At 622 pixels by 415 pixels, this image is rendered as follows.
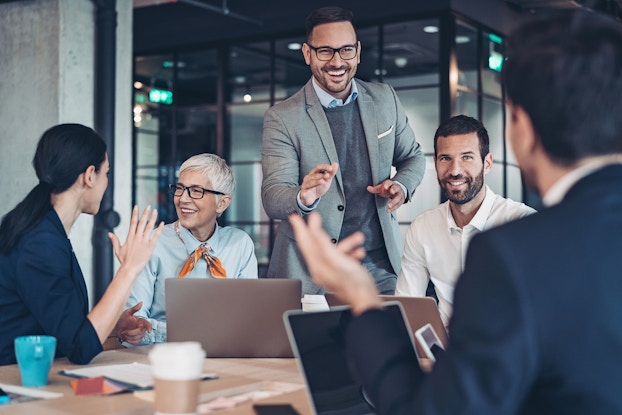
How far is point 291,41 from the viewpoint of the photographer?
7941mm

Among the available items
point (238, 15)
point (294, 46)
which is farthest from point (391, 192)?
point (294, 46)

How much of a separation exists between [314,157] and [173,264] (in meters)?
0.65

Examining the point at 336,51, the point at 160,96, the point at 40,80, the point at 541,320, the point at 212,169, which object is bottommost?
the point at 541,320

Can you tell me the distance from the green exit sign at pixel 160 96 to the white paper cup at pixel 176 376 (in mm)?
8165

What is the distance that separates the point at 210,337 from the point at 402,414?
1.18m

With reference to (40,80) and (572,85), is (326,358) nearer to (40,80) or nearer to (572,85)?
(572,85)

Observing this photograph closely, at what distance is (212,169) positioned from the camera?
10.2 ft

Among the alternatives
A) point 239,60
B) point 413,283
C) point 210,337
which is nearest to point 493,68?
point 239,60

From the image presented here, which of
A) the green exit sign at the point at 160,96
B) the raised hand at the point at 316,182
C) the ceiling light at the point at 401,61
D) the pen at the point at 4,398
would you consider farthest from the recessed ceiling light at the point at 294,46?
the pen at the point at 4,398

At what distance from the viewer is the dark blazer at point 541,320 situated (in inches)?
34.9

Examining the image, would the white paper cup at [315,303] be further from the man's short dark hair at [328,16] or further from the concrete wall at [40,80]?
the concrete wall at [40,80]

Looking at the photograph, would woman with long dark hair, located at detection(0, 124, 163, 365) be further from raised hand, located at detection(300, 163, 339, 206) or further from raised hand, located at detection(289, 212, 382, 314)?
raised hand, located at detection(289, 212, 382, 314)

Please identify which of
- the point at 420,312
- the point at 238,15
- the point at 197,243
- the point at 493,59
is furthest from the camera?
the point at 493,59

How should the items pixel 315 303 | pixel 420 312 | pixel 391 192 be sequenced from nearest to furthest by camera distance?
pixel 420 312
pixel 315 303
pixel 391 192
